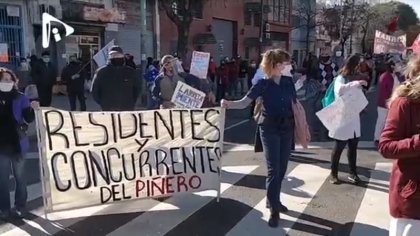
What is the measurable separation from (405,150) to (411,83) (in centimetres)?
36

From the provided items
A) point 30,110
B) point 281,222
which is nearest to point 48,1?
point 30,110

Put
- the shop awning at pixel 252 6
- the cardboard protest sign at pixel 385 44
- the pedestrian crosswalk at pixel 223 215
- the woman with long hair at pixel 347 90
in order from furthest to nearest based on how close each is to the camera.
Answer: the shop awning at pixel 252 6 → the cardboard protest sign at pixel 385 44 → the woman with long hair at pixel 347 90 → the pedestrian crosswalk at pixel 223 215

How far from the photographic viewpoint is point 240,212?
5484 millimetres

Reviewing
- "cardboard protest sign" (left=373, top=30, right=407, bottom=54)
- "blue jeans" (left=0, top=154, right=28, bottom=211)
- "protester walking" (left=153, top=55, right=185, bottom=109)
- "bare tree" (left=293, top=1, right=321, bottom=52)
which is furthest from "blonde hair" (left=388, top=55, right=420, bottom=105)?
"bare tree" (left=293, top=1, right=321, bottom=52)

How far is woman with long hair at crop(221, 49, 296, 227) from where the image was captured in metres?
4.97

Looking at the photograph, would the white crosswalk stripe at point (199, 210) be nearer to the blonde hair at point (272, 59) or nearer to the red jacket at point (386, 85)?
the blonde hair at point (272, 59)

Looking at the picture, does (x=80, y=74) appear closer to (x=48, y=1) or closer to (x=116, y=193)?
(x=48, y=1)

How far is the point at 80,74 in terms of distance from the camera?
45.3ft

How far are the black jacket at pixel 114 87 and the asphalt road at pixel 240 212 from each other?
1.44m

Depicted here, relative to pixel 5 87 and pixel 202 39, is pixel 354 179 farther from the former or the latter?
pixel 202 39

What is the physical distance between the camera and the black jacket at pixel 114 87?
21.3 feet

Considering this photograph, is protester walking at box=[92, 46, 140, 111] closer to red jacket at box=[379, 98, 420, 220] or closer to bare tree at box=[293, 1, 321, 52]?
red jacket at box=[379, 98, 420, 220]

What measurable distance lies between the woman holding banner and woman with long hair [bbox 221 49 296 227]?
7.35 feet

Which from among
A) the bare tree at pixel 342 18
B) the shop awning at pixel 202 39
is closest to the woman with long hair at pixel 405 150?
the shop awning at pixel 202 39
